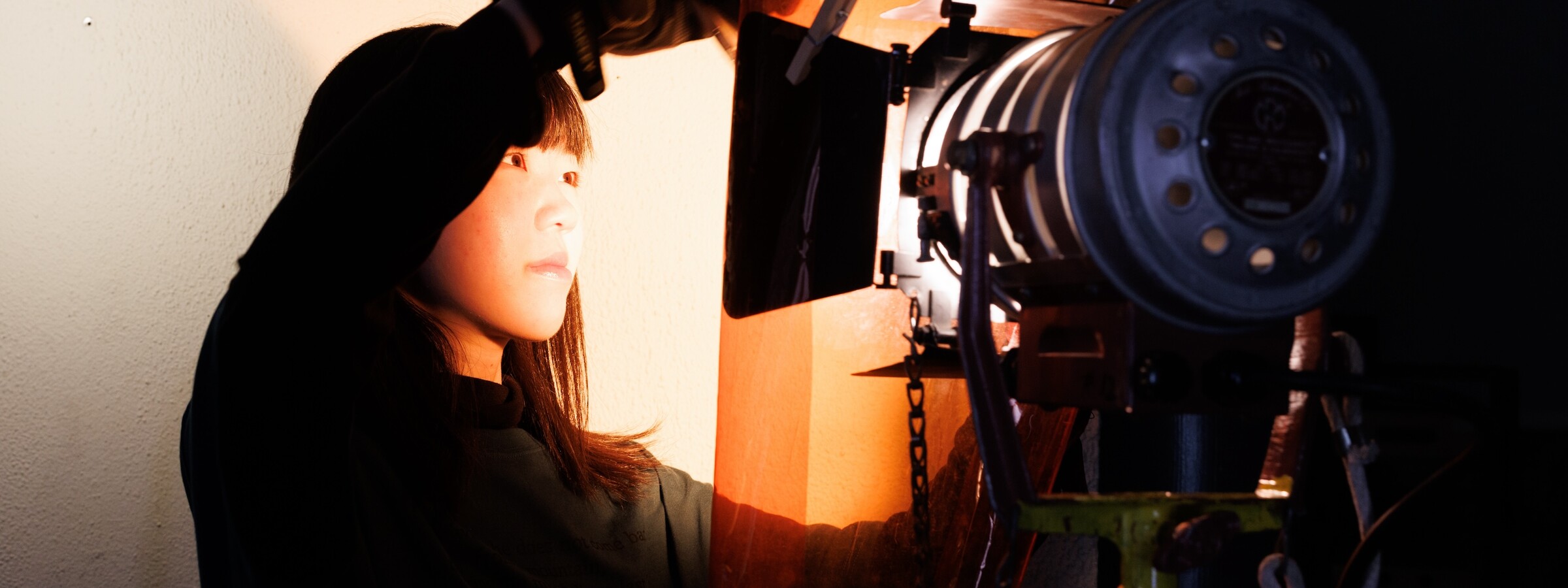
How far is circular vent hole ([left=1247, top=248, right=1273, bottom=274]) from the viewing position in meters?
0.45

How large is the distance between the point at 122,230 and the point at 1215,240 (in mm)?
1359

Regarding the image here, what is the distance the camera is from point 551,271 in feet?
3.07

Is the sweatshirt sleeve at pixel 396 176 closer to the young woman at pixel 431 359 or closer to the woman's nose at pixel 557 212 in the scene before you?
the young woman at pixel 431 359

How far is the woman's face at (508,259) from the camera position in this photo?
895 millimetres

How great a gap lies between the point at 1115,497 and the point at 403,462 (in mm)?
690

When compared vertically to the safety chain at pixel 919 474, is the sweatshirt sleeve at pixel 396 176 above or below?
above

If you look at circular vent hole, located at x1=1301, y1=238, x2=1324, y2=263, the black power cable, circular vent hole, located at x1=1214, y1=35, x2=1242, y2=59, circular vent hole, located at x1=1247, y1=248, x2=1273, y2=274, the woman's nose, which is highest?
circular vent hole, located at x1=1214, y1=35, x2=1242, y2=59

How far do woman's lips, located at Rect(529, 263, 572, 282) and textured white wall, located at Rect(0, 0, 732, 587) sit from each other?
0.56m

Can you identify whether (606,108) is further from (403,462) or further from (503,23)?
(503,23)

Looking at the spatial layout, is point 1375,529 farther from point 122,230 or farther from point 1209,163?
point 122,230

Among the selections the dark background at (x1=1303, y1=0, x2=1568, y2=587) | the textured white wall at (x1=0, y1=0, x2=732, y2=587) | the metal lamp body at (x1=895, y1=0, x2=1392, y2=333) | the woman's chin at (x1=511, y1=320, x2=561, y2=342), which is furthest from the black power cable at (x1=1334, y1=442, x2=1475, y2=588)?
the textured white wall at (x1=0, y1=0, x2=732, y2=587)

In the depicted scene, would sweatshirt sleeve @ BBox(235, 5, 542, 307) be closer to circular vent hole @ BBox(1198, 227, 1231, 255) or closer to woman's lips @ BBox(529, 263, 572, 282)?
woman's lips @ BBox(529, 263, 572, 282)

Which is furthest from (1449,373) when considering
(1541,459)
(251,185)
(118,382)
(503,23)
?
(118,382)

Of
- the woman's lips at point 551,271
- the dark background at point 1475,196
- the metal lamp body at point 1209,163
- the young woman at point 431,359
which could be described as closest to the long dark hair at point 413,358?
the young woman at point 431,359
